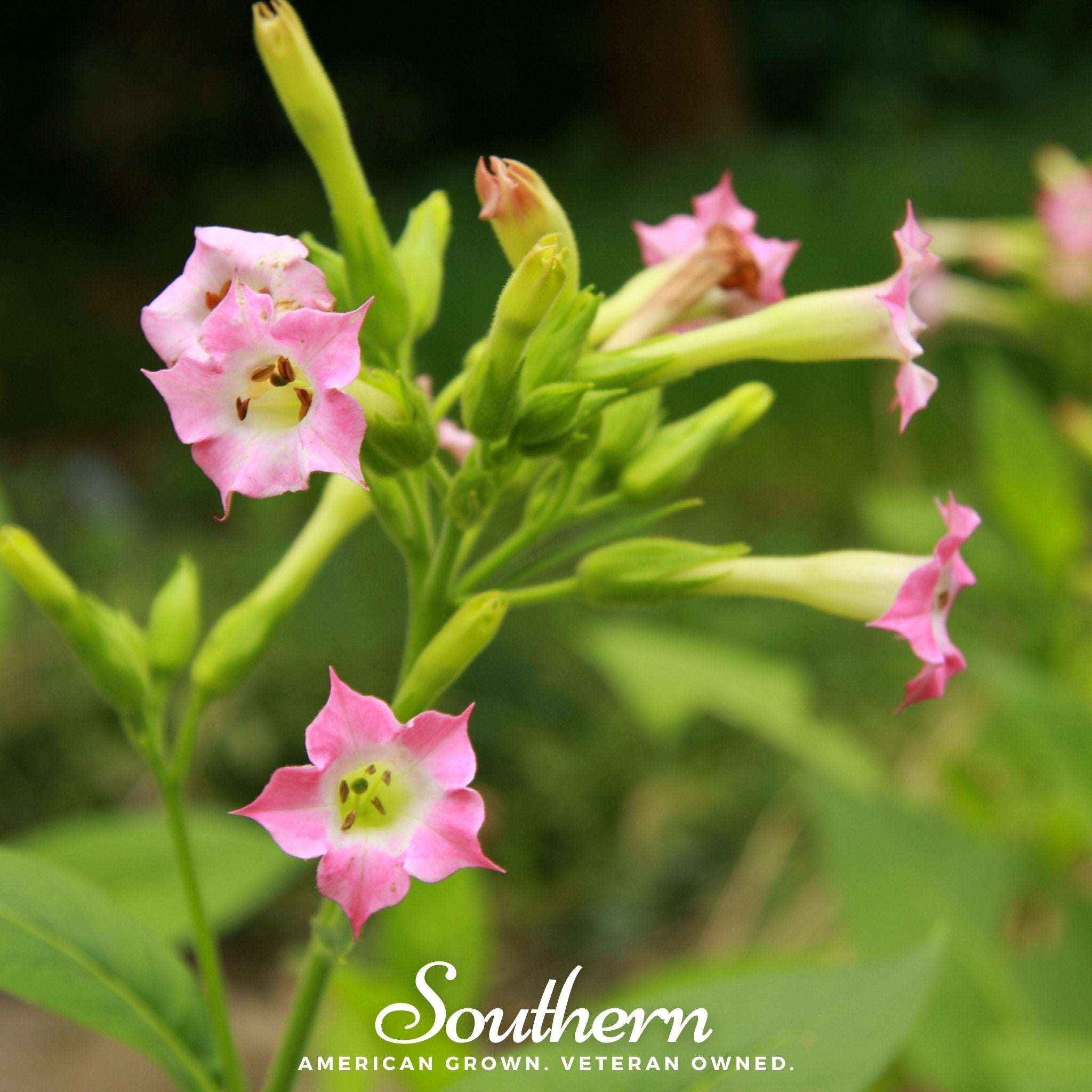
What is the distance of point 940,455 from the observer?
3764mm

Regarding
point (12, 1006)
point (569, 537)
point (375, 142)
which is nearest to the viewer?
point (12, 1006)

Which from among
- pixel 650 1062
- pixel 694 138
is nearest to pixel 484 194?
pixel 650 1062

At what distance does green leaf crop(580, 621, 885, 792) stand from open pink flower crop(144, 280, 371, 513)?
109cm

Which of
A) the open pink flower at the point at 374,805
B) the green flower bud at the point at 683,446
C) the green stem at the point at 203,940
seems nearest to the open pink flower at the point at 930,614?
the green flower bud at the point at 683,446

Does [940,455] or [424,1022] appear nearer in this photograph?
[424,1022]

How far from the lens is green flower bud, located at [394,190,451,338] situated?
0.80m

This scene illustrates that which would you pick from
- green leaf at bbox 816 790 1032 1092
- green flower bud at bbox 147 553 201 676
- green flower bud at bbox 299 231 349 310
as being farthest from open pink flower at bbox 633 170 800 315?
green leaf at bbox 816 790 1032 1092

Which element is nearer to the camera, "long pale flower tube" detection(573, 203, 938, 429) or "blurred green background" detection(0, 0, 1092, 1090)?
"long pale flower tube" detection(573, 203, 938, 429)

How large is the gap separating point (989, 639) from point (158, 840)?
206 cm

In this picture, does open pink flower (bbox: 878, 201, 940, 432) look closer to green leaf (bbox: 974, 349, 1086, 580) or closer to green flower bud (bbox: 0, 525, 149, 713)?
green flower bud (bbox: 0, 525, 149, 713)

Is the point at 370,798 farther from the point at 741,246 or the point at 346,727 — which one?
the point at 741,246

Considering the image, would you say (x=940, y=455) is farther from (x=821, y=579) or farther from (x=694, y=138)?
(x=694, y=138)

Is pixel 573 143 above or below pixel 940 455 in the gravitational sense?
above

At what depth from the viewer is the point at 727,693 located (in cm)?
174
